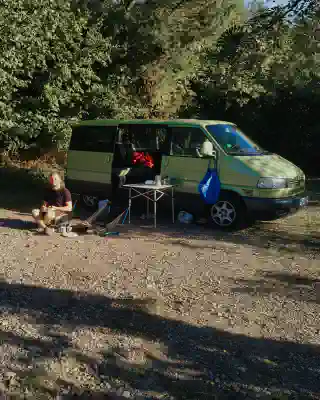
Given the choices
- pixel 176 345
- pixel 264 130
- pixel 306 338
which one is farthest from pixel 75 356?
pixel 264 130

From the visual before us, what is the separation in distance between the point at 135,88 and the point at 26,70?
155 inches

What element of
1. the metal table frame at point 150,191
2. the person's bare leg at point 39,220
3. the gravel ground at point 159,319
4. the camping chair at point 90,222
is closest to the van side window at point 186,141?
the metal table frame at point 150,191

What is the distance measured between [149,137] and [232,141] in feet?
5.93

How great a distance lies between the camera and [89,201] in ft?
37.0

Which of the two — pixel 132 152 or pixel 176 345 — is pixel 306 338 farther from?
pixel 132 152

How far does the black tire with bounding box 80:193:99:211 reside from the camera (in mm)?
11086

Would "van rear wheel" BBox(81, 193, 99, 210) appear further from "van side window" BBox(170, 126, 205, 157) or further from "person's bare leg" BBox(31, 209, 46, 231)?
"van side window" BBox(170, 126, 205, 157)

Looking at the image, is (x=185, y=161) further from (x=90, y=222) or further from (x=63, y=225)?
(x=63, y=225)

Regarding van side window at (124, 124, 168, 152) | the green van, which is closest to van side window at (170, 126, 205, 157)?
the green van

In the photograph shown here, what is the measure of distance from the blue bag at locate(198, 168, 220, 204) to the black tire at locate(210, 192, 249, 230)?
168 mm

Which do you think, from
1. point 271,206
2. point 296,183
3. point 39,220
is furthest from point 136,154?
point 296,183

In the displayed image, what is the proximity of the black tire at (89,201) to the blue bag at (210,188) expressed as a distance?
2.84m

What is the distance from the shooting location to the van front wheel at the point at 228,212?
902 cm

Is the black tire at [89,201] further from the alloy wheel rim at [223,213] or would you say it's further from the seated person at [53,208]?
the alloy wheel rim at [223,213]
